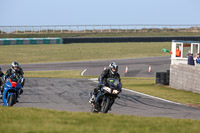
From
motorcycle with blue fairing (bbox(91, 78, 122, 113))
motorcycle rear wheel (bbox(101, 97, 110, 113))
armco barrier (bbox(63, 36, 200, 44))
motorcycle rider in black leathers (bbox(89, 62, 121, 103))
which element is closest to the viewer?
motorcycle with blue fairing (bbox(91, 78, 122, 113))

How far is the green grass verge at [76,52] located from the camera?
53734 mm

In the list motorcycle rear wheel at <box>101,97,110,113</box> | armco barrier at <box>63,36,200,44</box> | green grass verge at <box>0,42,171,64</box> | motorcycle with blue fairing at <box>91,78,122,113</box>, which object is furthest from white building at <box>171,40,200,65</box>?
armco barrier at <box>63,36,200,44</box>

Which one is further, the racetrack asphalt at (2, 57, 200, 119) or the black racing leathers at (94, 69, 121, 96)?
the racetrack asphalt at (2, 57, 200, 119)

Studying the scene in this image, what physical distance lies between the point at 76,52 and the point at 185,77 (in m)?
35.5

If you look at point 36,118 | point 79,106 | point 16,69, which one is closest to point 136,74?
point 79,106

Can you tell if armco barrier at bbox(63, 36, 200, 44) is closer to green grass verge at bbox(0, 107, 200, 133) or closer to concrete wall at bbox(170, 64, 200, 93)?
concrete wall at bbox(170, 64, 200, 93)

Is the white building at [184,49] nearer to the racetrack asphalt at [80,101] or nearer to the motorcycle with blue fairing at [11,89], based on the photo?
the racetrack asphalt at [80,101]

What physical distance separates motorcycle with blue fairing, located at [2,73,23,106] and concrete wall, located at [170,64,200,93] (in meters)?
10.9

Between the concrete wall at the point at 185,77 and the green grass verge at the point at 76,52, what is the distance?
28.0 metres

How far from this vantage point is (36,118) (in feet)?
32.6

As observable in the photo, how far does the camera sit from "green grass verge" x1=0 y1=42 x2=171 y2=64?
176ft

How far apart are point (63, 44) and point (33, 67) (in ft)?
60.4

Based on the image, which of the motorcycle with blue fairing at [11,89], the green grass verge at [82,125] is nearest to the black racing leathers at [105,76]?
the green grass verge at [82,125]

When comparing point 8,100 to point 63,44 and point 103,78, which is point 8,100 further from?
point 63,44
